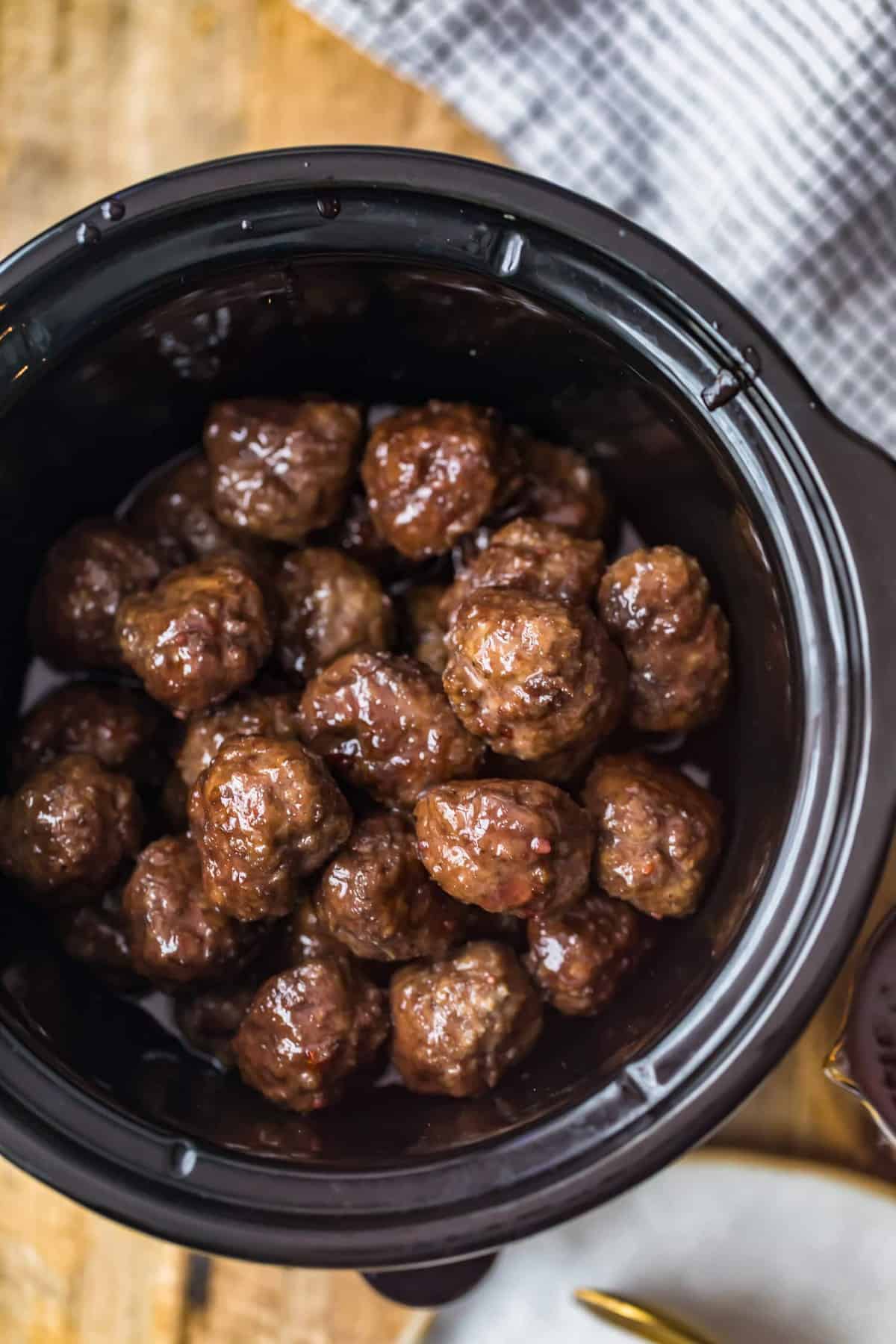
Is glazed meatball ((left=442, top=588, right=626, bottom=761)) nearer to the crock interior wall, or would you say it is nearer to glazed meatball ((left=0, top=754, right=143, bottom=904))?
the crock interior wall

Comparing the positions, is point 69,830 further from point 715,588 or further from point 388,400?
point 715,588

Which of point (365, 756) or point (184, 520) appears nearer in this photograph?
point (365, 756)

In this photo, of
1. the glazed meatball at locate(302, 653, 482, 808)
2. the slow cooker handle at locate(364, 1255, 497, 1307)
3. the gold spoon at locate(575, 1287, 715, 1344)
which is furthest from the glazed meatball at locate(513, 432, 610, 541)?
the gold spoon at locate(575, 1287, 715, 1344)

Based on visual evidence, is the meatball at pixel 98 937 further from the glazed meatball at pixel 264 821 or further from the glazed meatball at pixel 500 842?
the glazed meatball at pixel 500 842

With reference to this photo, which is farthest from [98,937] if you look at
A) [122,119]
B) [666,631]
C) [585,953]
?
[122,119]

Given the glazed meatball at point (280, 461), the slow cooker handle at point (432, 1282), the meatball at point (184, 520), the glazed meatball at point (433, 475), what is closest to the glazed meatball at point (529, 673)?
the glazed meatball at point (433, 475)

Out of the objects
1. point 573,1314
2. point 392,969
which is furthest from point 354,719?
point 573,1314
